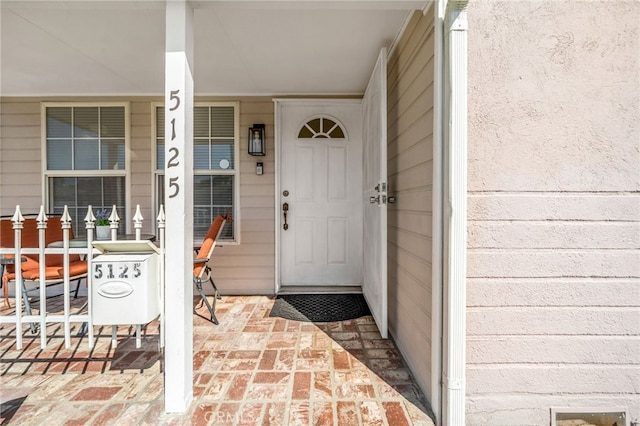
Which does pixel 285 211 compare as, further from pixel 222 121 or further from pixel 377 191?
pixel 377 191

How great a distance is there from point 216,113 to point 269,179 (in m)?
1.02

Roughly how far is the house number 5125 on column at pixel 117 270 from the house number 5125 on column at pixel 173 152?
59cm

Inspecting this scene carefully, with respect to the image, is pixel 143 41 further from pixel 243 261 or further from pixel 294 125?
pixel 243 261

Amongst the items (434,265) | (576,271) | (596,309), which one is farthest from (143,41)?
(596,309)

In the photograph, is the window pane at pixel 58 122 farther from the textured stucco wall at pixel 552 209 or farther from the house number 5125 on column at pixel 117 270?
the textured stucco wall at pixel 552 209

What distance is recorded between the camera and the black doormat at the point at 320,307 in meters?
3.03

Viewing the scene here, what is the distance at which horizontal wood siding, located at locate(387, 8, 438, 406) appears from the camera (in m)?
1.81

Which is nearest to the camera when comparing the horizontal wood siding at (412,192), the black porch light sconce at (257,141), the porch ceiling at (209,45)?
the horizontal wood siding at (412,192)

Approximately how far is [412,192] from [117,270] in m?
1.92

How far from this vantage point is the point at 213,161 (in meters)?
3.80

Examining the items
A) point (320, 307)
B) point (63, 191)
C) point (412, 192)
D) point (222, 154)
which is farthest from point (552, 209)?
point (63, 191)

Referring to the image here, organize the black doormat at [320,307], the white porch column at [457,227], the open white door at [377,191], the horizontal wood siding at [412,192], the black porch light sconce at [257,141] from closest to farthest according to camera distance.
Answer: the white porch column at [457,227] → the horizontal wood siding at [412,192] → the open white door at [377,191] → the black doormat at [320,307] → the black porch light sconce at [257,141]

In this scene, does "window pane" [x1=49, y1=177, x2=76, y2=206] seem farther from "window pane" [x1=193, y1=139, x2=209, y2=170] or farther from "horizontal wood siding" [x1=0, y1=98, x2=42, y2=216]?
"window pane" [x1=193, y1=139, x2=209, y2=170]

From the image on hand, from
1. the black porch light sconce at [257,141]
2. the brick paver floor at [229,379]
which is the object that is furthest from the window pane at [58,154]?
the black porch light sconce at [257,141]
